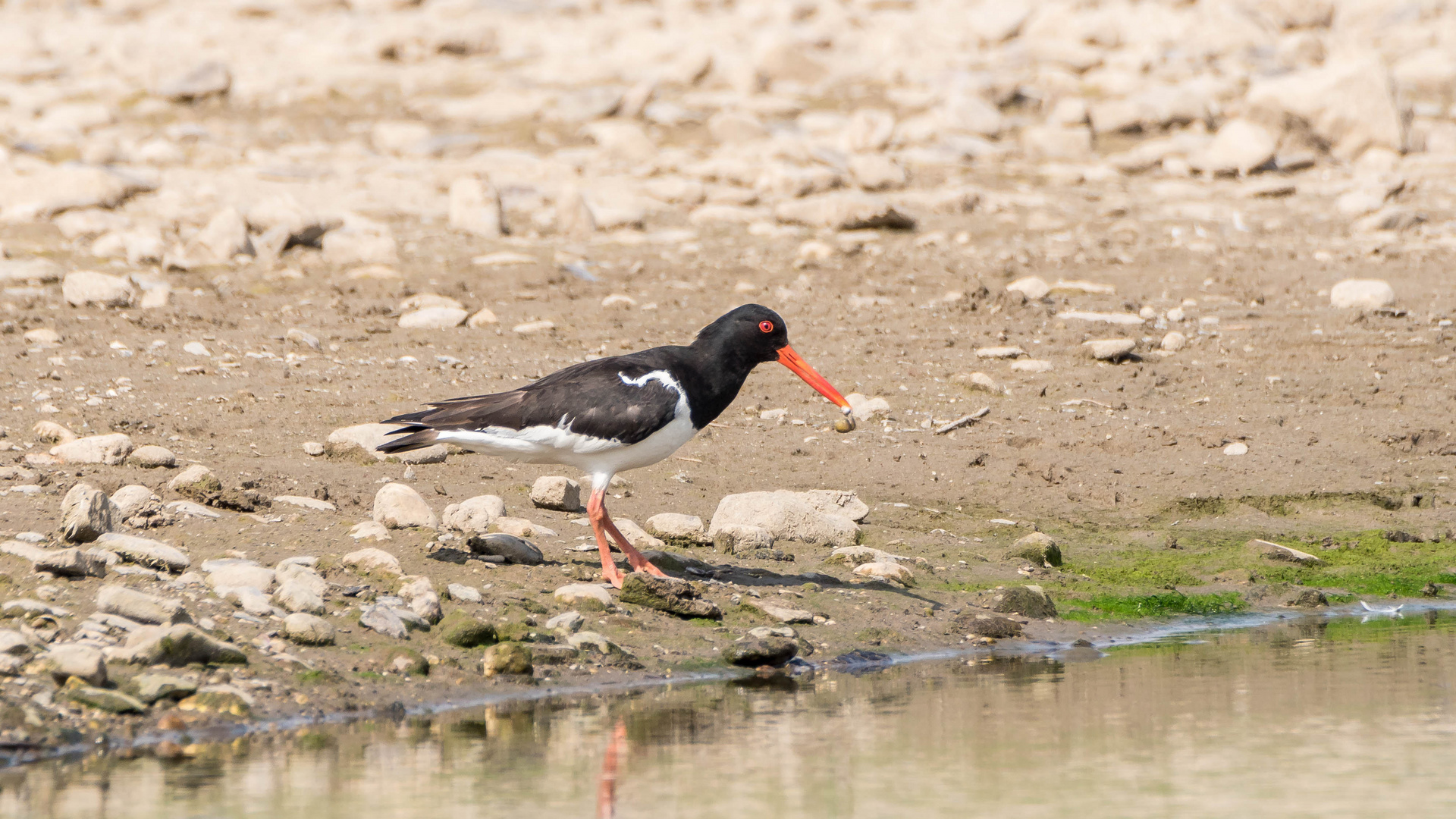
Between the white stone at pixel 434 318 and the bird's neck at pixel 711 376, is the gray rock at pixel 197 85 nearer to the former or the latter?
the white stone at pixel 434 318

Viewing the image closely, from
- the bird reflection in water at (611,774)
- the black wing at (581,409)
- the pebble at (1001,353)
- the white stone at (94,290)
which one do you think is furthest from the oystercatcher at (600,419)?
the white stone at (94,290)

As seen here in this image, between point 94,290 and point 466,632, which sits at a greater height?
point 94,290

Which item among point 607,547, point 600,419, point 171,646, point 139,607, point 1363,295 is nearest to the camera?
point 171,646

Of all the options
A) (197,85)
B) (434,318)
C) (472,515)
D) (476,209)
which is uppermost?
(197,85)

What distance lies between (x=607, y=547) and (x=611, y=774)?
7.76 ft

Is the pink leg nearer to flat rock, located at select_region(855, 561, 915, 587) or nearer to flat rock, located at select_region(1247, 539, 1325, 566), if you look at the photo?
flat rock, located at select_region(855, 561, 915, 587)

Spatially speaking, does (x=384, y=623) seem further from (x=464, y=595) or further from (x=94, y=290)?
(x=94, y=290)

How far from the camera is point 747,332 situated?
28.1ft

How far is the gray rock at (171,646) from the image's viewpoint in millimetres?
6574

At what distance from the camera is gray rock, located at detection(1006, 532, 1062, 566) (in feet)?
30.7

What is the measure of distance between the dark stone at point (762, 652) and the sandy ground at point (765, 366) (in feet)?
0.55

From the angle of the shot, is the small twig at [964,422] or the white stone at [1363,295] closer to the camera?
the small twig at [964,422]

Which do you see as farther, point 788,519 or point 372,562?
point 788,519

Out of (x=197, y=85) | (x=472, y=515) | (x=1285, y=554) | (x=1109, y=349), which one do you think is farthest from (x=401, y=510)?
(x=197, y=85)
